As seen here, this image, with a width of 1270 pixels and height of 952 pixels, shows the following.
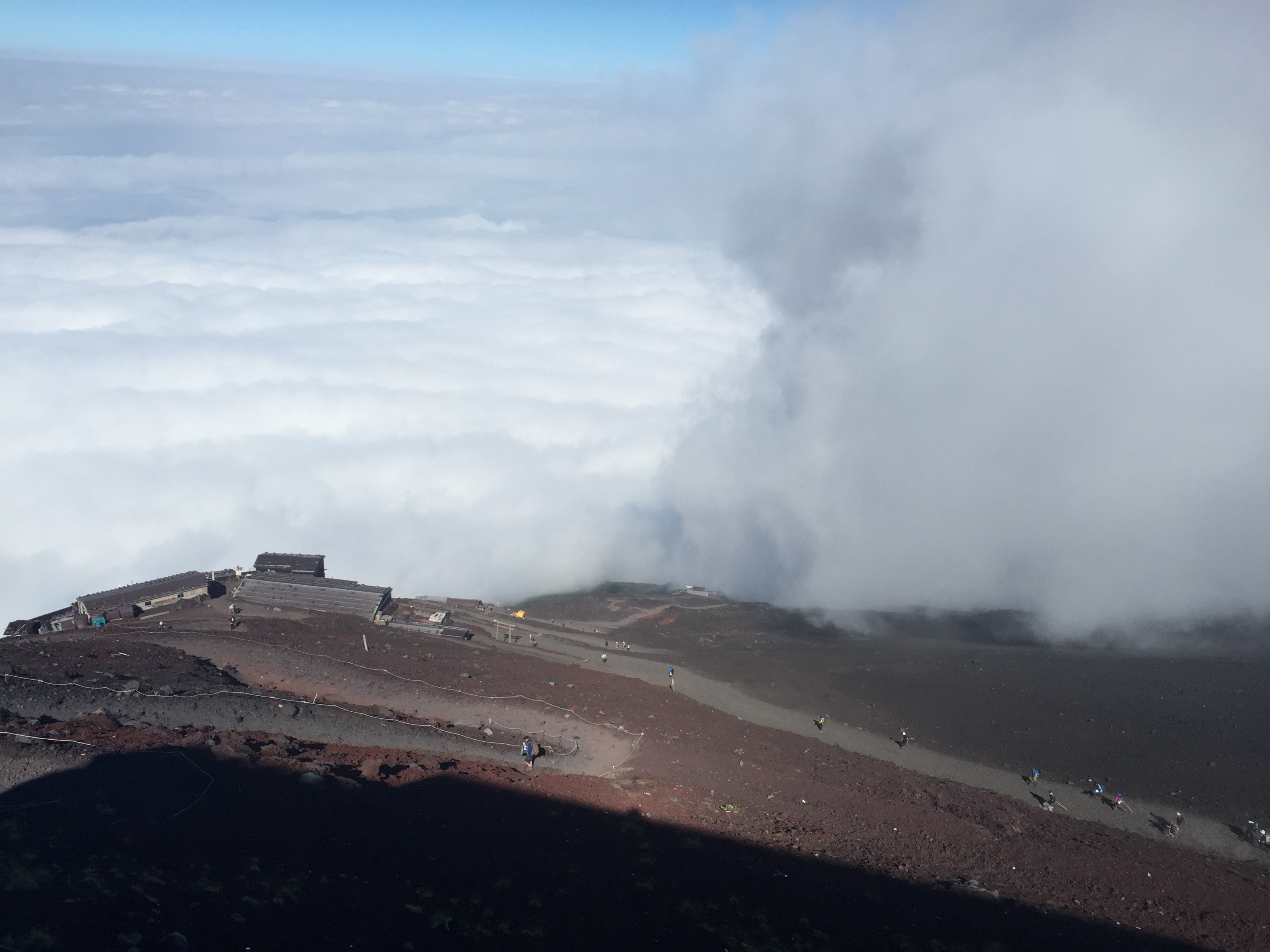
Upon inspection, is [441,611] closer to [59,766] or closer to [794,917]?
[59,766]

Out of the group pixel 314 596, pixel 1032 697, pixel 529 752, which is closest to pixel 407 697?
pixel 529 752

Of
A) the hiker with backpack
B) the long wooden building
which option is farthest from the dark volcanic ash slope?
the hiker with backpack

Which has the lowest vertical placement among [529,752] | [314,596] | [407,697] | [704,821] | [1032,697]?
[704,821]

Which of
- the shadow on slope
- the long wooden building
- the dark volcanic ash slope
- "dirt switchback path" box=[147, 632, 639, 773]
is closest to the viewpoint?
the shadow on slope

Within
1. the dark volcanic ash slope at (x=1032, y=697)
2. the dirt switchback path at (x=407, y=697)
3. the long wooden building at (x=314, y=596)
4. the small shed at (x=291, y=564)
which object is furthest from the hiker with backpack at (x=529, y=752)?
the small shed at (x=291, y=564)

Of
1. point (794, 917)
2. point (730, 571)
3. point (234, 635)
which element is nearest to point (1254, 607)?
point (730, 571)

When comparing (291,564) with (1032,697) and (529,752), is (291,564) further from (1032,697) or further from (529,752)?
(1032,697)

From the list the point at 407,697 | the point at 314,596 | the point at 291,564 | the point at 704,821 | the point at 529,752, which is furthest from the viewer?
the point at 291,564

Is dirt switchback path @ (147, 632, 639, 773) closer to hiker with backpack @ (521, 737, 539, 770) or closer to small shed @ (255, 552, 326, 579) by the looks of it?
hiker with backpack @ (521, 737, 539, 770)
